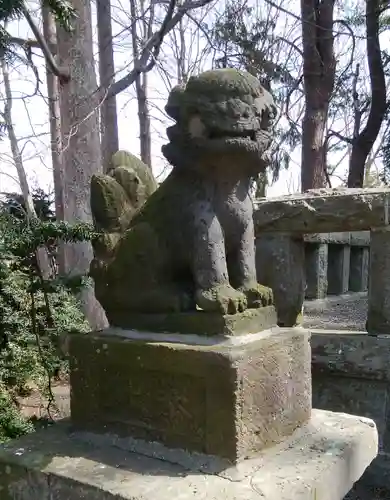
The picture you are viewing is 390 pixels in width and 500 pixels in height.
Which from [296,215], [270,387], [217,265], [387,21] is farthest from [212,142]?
[387,21]

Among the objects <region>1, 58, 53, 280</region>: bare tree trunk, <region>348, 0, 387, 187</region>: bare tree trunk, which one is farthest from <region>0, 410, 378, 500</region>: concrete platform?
<region>348, 0, 387, 187</region>: bare tree trunk

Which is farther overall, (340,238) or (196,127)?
(340,238)

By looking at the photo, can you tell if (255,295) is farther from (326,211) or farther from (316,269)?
(316,269)

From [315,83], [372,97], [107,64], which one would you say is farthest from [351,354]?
[372,97]

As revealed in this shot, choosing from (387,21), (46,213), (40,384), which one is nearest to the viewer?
(40,384)

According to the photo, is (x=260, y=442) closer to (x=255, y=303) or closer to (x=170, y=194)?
(x=255, y=303)

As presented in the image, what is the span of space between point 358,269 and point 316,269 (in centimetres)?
110

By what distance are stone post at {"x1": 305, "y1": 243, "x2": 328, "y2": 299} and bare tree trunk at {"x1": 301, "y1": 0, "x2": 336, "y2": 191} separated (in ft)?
6.56

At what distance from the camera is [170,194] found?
5.15 ft

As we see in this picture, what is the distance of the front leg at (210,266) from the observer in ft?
4.71

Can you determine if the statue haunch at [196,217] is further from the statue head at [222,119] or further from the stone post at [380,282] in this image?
the stone post at [380,282]

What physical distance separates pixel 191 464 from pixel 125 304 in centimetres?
51

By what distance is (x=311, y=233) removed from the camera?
2773 mm

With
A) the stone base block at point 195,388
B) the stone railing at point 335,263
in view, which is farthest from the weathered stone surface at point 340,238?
the stone base block at point 195,388
